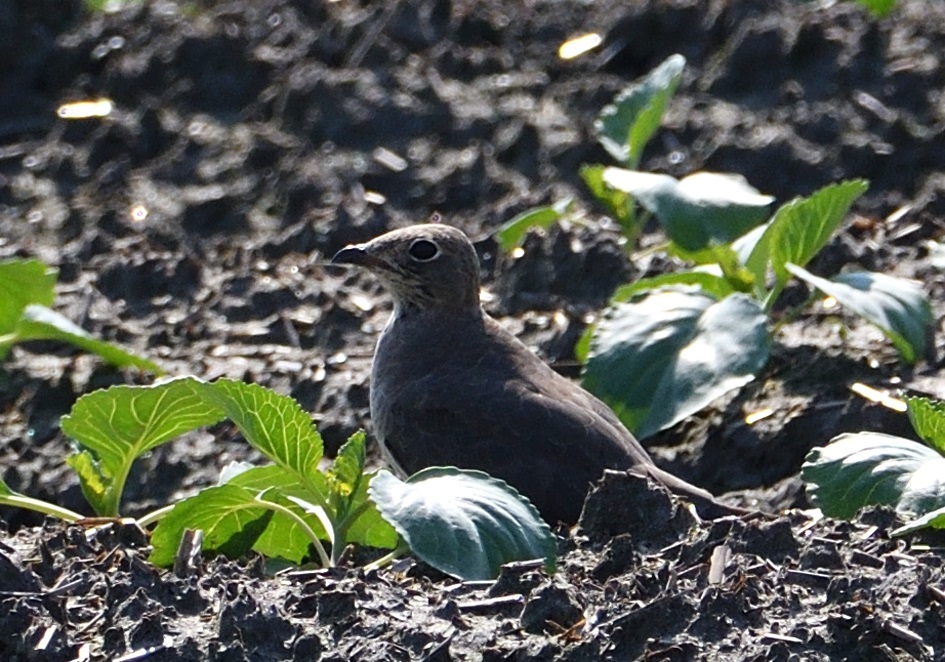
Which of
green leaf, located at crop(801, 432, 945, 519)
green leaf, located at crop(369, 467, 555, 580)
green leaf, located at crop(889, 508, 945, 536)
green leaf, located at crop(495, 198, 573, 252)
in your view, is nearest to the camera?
green leaf, located at crop(369, 467, 555, 580)

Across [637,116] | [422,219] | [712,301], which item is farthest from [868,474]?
[422,219]

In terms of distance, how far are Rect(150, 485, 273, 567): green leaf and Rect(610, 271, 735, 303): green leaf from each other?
201cm

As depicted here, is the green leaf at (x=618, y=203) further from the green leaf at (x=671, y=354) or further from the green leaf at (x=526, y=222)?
the green leaf at (x=671, y=354)

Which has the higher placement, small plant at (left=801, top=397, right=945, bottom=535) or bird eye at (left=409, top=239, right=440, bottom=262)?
small plant at (left=801, top=397, right=945, bottom=535)

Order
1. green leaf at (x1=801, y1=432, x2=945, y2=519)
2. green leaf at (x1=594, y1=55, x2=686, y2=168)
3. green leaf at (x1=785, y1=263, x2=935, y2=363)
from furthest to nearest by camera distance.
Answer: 1. green leaf at (x1=594, y1=55, x2=686, y2=168)
2. green leaf at (x1=785, y1=263, x2=935, y2=363)
3. green leaf at (x1=801, y1=432, x2=945, y2=519)

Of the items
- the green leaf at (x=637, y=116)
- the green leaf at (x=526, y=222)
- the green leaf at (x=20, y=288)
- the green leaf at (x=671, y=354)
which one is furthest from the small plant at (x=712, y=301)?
the green leaf at (x=20, y=288)

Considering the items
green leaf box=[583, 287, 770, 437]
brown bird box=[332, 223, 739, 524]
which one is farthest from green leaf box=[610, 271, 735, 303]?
brown bird box=[332, 223, 739, 524]

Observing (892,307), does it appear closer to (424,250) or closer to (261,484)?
(424,250)

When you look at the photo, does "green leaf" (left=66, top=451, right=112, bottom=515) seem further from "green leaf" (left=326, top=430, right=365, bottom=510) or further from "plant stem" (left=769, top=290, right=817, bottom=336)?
"plant stem" (left=769, top=290, right=817, bottom=336)

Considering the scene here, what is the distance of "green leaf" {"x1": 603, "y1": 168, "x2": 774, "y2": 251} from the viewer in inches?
287

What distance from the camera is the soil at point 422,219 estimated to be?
449 cm

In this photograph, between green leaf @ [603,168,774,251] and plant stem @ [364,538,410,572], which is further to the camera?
green leaf @ [603,168,774,251]

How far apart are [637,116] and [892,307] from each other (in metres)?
1.87

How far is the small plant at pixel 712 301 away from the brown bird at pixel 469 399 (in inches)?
8.7
